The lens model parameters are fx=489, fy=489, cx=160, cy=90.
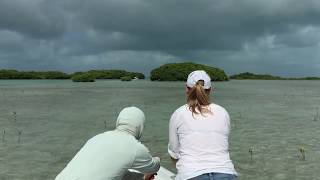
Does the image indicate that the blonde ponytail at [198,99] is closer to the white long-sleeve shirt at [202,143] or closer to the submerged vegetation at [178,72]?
the white long-sleeve shirt at [202,143]

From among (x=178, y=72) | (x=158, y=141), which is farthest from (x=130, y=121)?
(x=178, y=72)

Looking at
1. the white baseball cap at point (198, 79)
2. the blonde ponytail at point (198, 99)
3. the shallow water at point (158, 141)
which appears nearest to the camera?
the blonde ponytail at point (198, 99)

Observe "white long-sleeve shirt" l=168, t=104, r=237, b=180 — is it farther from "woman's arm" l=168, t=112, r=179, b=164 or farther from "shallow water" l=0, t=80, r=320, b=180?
"shallow water" l=0, t=80, r=320, b=180

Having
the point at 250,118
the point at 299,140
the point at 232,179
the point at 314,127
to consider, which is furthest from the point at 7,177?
the point at 250,118

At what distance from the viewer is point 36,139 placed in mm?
19703

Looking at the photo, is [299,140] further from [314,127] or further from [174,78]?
[174,78]

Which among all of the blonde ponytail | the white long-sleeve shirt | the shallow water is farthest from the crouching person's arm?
the shallow water

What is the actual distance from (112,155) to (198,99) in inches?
43.2

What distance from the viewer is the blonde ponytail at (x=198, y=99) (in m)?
5.24

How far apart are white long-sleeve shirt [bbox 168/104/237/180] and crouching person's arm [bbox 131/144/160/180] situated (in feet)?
1.49

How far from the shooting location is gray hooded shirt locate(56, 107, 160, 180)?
5.07m

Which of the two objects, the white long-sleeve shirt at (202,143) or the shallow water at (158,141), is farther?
the shallow water at (158,141)

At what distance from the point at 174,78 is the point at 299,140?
527ft

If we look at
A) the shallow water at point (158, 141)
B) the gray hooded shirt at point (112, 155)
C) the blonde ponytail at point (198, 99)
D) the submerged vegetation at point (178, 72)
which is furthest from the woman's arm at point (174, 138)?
the submerged vegetation at point (178, 72)
